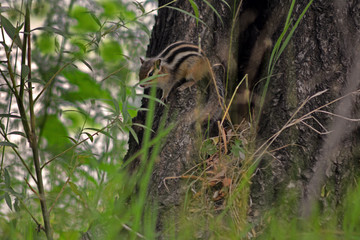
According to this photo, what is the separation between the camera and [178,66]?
2877 millimetres

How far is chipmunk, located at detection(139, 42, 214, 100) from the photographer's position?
2.58m

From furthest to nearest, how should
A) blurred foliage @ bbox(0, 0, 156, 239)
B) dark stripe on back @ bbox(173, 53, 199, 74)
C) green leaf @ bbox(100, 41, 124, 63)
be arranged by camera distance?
green leaf @ bbox(100, 41, 124, 63), dark stripe on back @ bbox(173, 53, 199, 74), blurred foliage @ bbox(0, 0, 156, 239)

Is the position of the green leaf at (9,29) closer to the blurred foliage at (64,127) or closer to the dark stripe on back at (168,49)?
the blurred foliage at (64,127)

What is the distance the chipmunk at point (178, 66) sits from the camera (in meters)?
2.58

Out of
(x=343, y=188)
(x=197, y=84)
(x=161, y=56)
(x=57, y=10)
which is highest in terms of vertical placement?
(x=57, y=10)

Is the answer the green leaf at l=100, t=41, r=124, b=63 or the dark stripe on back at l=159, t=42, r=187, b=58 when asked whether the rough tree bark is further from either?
the green leaf at l=100, t=41, r=124, b=63

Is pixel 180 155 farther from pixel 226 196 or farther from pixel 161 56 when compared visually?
pixel 161 56

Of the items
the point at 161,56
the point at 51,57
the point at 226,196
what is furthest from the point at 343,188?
the point at 51,57

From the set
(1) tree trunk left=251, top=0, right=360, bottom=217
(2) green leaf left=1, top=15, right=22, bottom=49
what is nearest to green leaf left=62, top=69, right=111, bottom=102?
(1) tree trunk left=251, top=0, right=360, bottom=217

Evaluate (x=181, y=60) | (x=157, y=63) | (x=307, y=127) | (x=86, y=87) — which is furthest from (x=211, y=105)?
(x=86, y=87)

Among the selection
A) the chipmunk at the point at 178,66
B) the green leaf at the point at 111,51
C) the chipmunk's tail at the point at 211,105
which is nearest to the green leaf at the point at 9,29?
the chipmunk at the point at 178,66

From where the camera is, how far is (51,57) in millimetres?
2031

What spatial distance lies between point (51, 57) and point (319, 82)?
1420mm

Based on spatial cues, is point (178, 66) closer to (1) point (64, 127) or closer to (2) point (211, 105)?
(2) point (211, 105)
